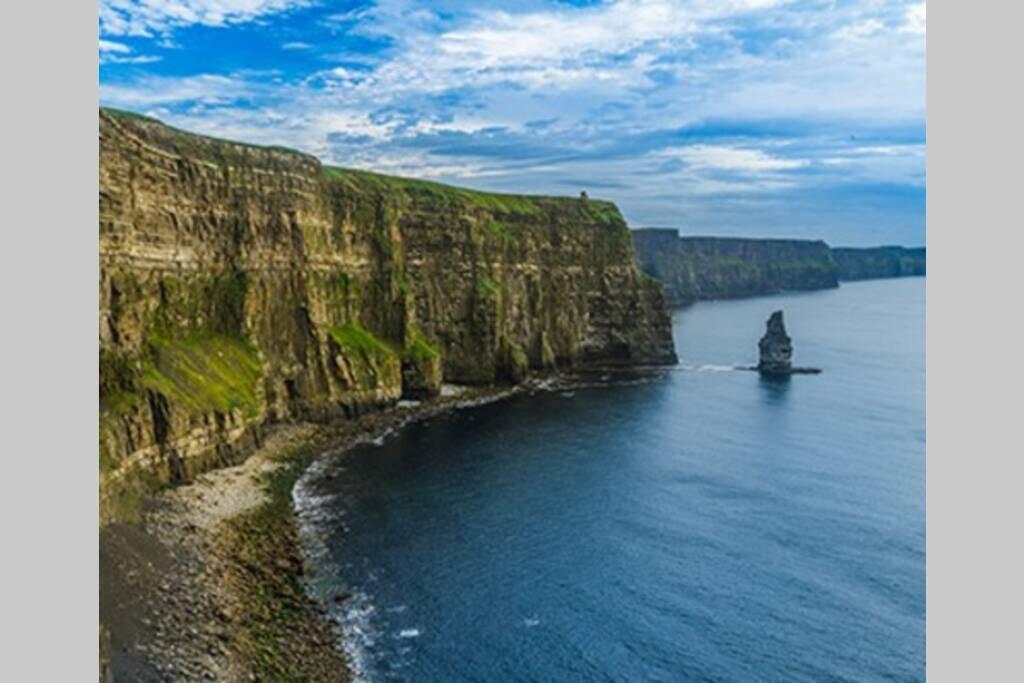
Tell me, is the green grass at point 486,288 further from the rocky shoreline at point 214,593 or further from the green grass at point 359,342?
the rocky shoreline at point 214,593

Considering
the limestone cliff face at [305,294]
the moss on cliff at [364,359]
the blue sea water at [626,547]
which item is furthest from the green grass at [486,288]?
the blue sea water at [626,547]

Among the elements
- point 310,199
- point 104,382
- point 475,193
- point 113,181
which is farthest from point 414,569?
point 475,193

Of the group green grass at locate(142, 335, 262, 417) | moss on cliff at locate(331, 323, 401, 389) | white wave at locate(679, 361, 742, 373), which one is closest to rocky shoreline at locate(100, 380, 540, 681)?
green grass at locate(142, 335, 262, 417)

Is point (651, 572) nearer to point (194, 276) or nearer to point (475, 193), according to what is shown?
point (194, 276)

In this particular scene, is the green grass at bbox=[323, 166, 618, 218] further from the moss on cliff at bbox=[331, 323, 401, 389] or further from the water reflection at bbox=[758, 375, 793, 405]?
the water reflection at bbox=[758, 375, 793, 405]

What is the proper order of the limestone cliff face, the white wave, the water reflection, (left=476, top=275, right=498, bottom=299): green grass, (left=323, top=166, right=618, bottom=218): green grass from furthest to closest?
the white wave → (left=476, top=275, right=498, bottom=299): green grass → the water reflection → (left=323, top=166, right=618, bottom=218): green grass → the limestone cliff face

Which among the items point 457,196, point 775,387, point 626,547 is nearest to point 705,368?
point 775,387
